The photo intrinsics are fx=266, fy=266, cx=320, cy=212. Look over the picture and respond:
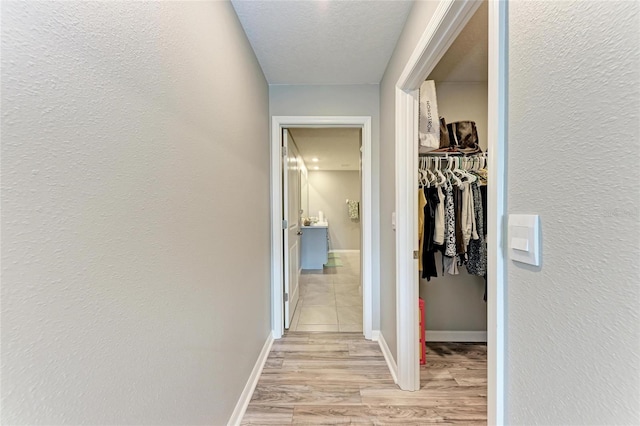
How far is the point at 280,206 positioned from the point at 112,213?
181 cm

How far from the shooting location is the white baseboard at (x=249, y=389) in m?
1.45

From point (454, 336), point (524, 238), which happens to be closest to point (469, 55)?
point (524, 238)

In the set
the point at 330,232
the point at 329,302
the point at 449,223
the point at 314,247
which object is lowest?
the point at 329,302

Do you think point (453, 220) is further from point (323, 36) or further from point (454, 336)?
point (323, 36)

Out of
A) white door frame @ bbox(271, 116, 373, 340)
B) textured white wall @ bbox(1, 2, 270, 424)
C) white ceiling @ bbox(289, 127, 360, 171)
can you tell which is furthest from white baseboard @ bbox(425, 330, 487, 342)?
white ceiling @ bbox(289, 127, 360, 171)

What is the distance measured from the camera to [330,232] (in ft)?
25.0

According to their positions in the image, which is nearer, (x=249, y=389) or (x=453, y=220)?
(x=249, y=389)

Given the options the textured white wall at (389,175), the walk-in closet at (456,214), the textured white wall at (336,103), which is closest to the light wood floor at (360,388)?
the walk-in closet at (456,214)

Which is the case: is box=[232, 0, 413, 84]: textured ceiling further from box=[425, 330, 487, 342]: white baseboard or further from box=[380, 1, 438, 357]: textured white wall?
box=[425, 330, 487, 342]: white baseboard

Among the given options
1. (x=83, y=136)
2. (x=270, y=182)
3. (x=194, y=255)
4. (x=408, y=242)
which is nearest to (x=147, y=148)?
(x=83, y=136)

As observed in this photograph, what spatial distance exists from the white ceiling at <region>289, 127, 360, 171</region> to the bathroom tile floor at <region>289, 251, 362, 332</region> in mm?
2108

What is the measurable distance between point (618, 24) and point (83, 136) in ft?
3.39

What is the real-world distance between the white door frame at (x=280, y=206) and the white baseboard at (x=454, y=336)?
556 mm

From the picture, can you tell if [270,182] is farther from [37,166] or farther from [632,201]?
[632,201]
